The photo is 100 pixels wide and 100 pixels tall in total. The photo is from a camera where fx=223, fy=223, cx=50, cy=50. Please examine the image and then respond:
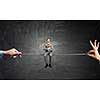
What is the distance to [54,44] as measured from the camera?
213 cm

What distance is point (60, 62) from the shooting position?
213cm

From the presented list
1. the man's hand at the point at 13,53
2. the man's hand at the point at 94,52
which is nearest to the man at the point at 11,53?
the man's hand at the point at 13,53

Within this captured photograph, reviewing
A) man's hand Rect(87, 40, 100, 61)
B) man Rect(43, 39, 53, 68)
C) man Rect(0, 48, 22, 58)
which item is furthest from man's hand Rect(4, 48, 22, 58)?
man's hand Rect(87, 40, 100, 61)

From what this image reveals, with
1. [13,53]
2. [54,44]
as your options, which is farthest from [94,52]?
[13,53]

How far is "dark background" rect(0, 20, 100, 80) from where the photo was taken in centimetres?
212

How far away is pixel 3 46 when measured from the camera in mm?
2123

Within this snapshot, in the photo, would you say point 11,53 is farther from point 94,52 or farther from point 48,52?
point 94,52

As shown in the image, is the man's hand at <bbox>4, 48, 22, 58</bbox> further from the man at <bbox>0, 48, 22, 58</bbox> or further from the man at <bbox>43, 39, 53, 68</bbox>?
the man at <bbox>43, 39, 53, 68</bbox>
